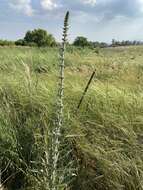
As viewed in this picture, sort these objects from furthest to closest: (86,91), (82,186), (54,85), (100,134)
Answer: (54,85) < (86,91) < (100,134) < (82,186)

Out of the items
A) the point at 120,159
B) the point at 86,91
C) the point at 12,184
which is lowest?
the point at 12,184

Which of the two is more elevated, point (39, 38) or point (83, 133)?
point (83, 133)

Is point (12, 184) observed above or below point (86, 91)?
below

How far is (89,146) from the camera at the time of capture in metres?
3.72

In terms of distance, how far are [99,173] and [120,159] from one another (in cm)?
20

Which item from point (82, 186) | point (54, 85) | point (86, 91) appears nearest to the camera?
point (82, 186)

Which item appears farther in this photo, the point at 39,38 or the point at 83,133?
the point at 39,38

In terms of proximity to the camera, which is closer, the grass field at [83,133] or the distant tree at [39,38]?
the grass field at [83,133]

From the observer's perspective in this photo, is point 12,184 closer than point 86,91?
Yes

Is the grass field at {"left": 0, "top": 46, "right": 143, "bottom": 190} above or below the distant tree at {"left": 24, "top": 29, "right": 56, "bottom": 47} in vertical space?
above

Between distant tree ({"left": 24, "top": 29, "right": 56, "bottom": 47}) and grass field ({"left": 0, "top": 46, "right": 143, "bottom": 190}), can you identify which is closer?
grass field ({"left": 0, "top": 46, "right": 143, "bottom": 190})

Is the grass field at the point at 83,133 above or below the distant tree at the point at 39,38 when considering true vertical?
above

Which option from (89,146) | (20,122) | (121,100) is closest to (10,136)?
(20,122)

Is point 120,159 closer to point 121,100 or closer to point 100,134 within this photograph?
point 100,134
